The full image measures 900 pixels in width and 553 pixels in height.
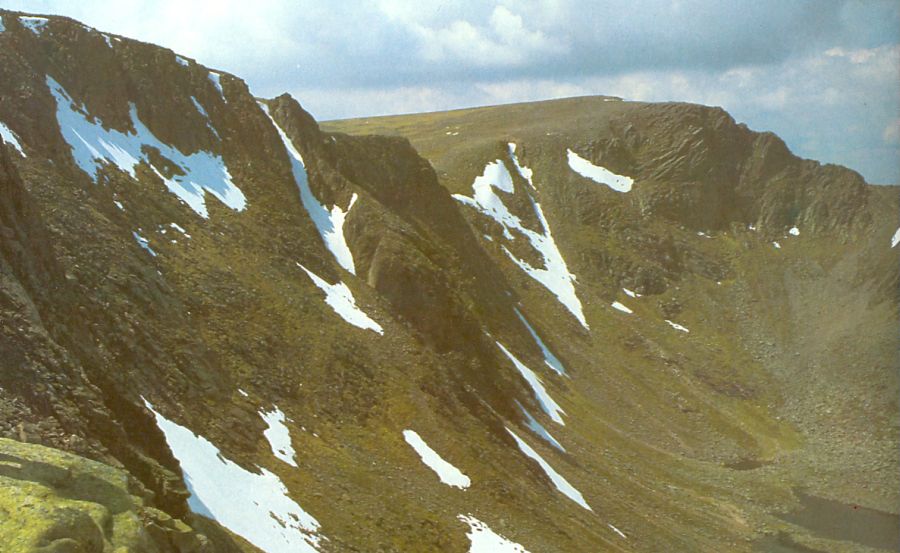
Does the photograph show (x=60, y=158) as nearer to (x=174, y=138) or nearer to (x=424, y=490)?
(x=174, y=138)

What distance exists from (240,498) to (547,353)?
6118 cm

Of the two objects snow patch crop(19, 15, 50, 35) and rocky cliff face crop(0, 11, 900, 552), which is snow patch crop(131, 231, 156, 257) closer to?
rocky cliff face crop(0, 11, 900, 552)

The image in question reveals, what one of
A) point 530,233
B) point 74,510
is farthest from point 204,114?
point 530,233

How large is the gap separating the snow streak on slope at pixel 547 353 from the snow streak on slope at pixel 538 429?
19328 millimetres

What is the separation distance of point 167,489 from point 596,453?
52.6 metres

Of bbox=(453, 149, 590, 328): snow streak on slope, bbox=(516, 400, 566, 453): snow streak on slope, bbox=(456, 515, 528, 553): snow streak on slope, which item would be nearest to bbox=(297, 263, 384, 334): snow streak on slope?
bbox=(456, 515, 528, 553): snow streak on slope

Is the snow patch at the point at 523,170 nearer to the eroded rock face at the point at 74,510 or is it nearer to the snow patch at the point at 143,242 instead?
the snow patch at the point at 143,242

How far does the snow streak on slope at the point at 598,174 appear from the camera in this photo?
138 metres

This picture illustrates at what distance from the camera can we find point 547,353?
8888 cm

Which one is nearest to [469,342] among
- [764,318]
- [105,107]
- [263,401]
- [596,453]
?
[596,453]

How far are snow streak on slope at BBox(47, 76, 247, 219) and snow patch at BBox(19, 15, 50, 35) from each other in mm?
4350

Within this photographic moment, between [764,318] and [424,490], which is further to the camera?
[764,318]

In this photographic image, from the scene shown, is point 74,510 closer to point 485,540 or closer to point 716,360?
point 485,540

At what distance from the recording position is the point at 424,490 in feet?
137
